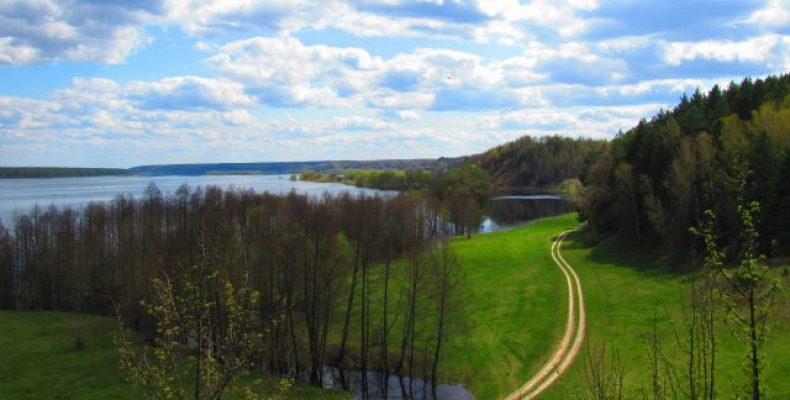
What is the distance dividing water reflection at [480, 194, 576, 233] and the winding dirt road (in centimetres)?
6205

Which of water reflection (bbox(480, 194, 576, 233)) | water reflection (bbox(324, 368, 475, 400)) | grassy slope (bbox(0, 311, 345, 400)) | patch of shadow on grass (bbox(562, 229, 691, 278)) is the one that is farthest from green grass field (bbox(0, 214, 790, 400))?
water reflection (bbox(480, 194, 576, 233))

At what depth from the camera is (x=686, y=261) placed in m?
55.8

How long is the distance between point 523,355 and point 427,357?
6.51 m

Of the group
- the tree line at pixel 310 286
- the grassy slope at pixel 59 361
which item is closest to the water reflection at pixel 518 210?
the tree line at pixel 310 286

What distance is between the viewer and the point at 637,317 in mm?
45531

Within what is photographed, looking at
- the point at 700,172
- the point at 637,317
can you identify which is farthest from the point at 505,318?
the point at 700,172

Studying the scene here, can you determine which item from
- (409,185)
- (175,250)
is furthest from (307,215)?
(409,185)

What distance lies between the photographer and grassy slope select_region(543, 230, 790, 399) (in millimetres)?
33094

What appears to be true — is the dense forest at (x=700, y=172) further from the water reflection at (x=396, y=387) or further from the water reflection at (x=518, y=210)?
the water reflection at (x=518, y=210)

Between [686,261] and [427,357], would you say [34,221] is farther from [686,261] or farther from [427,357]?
[686,261]

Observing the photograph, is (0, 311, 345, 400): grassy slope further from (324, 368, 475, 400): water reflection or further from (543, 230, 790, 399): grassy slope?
(543, 230, 790, 399): grassy slope

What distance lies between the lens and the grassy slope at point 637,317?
3309cm

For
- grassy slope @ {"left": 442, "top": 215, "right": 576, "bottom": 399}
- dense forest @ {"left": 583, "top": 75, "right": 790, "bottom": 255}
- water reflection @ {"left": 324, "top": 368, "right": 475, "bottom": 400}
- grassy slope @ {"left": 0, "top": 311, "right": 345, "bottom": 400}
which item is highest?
dense forest @ {"left": 583, "top": 75, "right": 790, "bottom": 255}

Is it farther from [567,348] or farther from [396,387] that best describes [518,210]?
[396,387]
